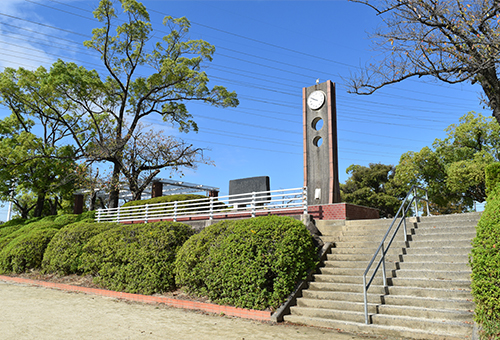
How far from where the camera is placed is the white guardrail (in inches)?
450

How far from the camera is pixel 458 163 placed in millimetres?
22062

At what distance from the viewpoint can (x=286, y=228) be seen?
814cm

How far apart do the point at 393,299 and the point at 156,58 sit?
22316 millimetres

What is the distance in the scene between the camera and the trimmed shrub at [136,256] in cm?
969

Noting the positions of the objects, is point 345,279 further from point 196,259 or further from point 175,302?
point 175,302

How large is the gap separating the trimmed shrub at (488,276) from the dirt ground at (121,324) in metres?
1.80

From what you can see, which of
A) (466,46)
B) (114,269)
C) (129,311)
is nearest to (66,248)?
(114,269)

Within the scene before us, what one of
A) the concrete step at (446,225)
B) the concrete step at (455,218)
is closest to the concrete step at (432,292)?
the concrete step at (446,225)

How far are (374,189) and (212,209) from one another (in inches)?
1185

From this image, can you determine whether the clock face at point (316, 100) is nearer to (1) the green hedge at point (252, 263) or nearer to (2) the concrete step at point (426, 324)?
(1) the green hedge at point (252, 263)

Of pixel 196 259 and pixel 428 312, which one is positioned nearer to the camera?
pixel 428 312

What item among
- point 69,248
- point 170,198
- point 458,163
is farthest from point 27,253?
point 458,163

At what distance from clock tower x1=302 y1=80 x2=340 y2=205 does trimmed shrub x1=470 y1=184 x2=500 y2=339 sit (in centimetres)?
670

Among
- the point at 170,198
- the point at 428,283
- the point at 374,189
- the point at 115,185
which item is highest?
the point at 374,189
